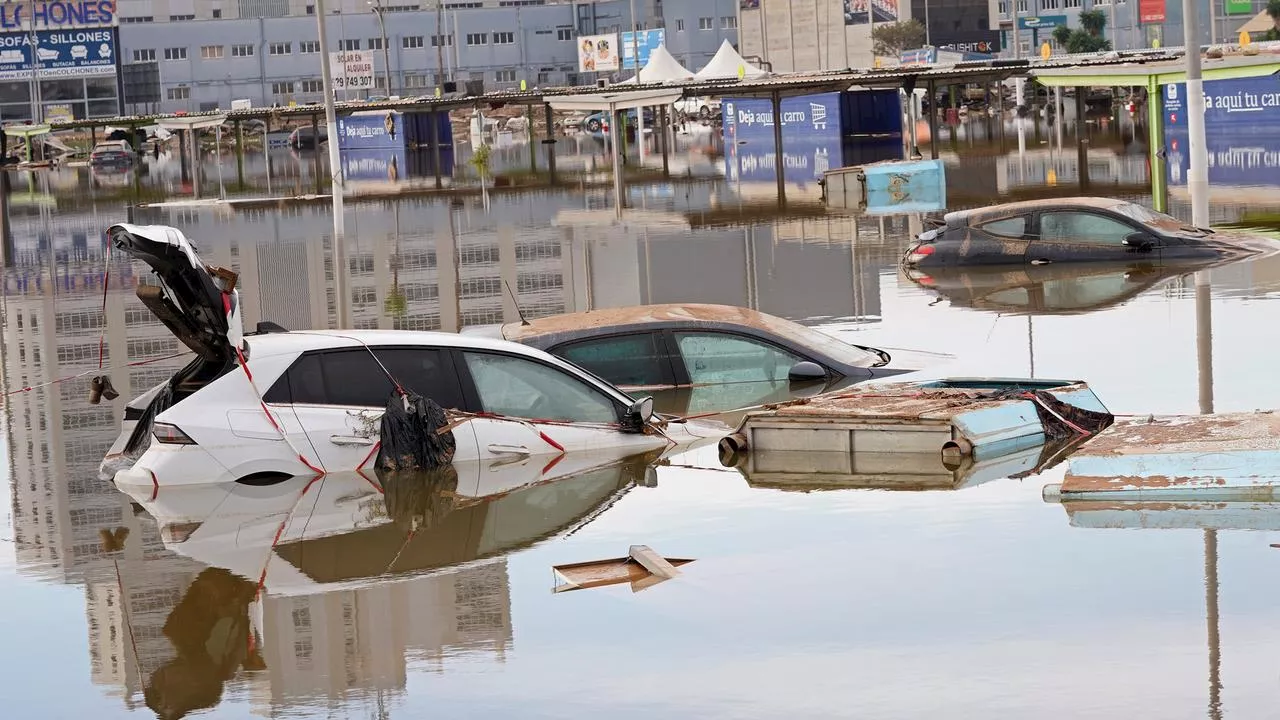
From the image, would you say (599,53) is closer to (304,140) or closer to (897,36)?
(304,140)

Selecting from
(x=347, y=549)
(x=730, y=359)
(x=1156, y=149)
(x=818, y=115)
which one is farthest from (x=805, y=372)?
(x=818, y=115)

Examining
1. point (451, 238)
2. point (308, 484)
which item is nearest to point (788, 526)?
point (308, 484)

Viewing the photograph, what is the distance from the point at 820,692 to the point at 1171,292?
1609cm

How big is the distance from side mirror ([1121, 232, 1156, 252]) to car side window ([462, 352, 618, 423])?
14219mm

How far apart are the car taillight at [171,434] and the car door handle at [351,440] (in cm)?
103

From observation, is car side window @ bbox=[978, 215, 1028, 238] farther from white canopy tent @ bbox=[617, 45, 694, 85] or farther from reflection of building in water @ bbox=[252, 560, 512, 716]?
white canopy tent @ bbox=[617, 45, 694, 85]

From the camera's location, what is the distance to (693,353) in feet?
56.5

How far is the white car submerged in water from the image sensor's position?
13.2 m

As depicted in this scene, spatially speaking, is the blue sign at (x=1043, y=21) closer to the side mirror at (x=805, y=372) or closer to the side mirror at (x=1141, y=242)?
the side mirror at (x=1141, y=242)

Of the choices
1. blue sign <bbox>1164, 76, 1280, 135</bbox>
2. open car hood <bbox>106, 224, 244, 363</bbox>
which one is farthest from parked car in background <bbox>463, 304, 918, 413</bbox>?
blue sign <bbox>1164, 76, 1280, 135</bbox>

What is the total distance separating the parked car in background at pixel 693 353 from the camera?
16.9 m

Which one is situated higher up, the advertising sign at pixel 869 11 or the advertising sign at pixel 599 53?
the advertising sign at pixel 869 11

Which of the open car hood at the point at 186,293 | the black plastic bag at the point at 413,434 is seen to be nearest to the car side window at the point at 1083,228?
the black plastic bag at the point at 413,434

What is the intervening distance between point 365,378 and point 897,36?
12989 centimetres
